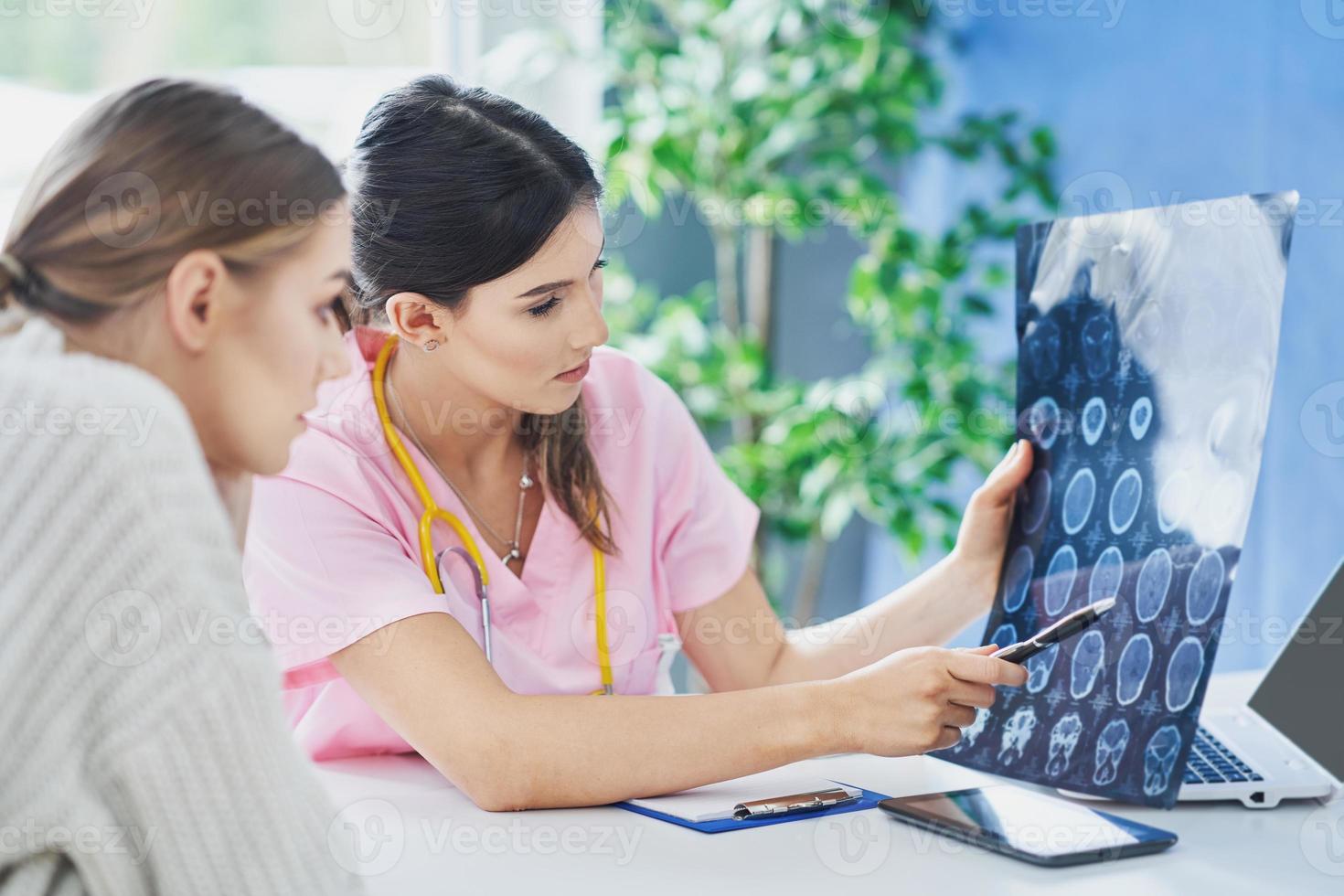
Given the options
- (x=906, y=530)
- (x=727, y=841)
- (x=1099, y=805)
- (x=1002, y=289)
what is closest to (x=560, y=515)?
(x=727, y=841)

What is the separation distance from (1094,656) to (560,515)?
0.55 m

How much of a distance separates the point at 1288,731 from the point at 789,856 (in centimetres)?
56

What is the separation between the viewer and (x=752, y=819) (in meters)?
1.02

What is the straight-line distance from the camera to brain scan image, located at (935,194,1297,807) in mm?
1018

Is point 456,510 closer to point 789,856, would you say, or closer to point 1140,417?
point 789,856

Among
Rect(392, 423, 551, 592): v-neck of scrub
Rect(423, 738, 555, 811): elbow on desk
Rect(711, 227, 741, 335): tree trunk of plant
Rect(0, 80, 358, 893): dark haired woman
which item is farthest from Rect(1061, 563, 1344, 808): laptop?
Rect(711, 227, 741, 335): tree trunk of plant

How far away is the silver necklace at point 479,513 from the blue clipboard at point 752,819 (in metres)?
0.35

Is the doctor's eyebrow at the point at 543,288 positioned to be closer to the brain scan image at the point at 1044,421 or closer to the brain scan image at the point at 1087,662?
the brain scan image at the point at 1044,421

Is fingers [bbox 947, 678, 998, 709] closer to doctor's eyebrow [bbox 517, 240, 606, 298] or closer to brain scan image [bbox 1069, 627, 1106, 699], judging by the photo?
brain scan image [bbox 1069, 627, 1106, 699]

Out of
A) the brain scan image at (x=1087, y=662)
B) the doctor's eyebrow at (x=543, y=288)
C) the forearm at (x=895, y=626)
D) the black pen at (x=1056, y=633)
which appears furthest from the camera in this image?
the forearm at (x=895, y=626)

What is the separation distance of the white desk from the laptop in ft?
0.06

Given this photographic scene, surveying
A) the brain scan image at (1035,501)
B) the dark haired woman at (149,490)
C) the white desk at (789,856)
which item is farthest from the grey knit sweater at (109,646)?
the brain scan image at (1035,501)

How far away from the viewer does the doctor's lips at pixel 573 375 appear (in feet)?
4.11

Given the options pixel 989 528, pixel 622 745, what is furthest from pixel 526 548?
pixel 989 528
